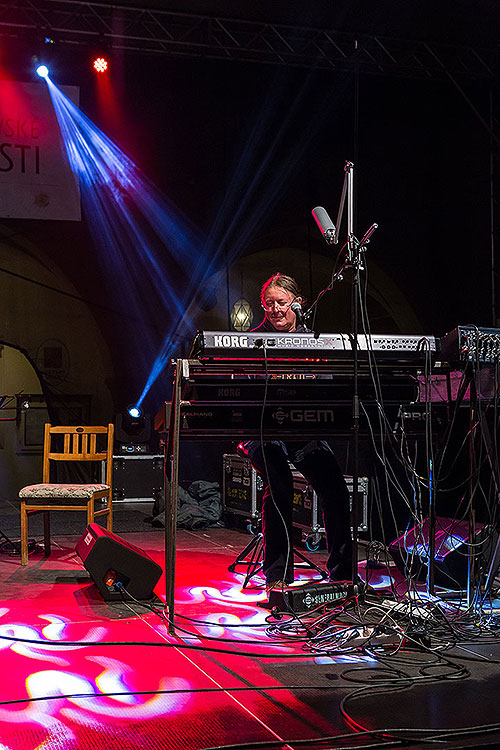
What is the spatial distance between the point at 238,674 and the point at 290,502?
1.20 meters

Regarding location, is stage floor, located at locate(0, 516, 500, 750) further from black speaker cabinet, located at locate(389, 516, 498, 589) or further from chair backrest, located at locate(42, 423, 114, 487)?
chair backrest, located at locate(42, 423, 114, 487)

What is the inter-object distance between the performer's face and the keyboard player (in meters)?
0.15

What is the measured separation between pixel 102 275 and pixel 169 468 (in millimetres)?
5109

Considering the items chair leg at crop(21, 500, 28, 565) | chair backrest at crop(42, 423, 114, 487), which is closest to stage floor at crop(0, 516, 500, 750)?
chair leg at crop(21, 500, 28, 565)

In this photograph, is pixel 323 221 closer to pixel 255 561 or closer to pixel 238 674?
pixel 238 674

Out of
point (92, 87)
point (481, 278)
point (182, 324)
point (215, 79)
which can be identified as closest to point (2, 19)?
point (92, 87)

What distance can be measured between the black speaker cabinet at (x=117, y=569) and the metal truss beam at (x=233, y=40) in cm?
532

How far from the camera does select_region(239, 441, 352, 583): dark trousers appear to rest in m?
3.24

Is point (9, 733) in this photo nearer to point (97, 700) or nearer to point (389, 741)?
point (97, 700)

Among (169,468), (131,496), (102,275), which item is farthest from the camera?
(102,275)

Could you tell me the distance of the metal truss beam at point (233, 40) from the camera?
6727 mm

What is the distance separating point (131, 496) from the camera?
708 cm

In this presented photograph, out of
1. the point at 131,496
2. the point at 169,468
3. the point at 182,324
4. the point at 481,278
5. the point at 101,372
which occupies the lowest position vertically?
the point at 131,496

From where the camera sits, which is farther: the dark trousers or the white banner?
the white banner
